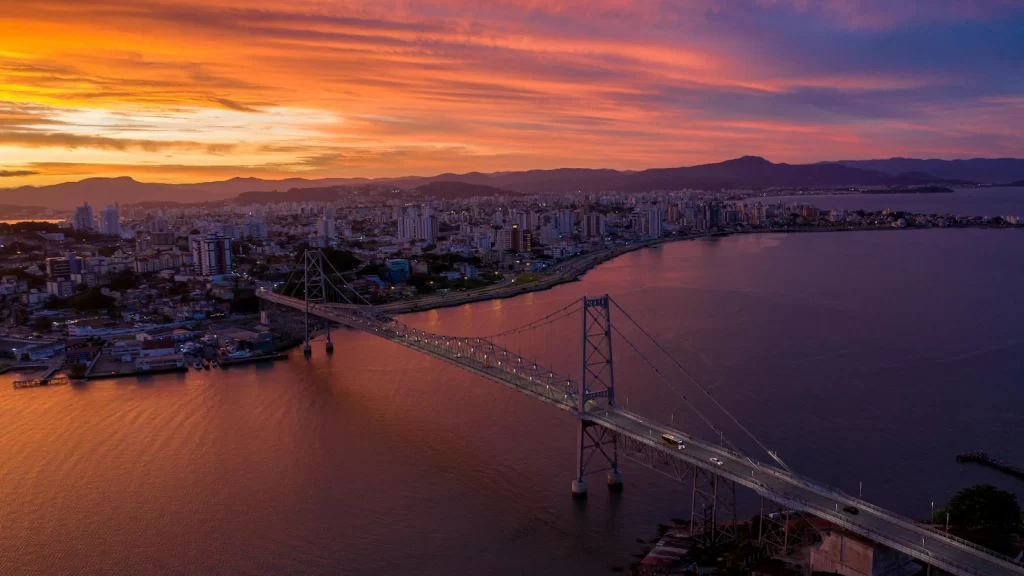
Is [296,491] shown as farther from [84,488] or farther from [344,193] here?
[344,193]

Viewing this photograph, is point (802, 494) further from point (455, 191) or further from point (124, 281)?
point (455, 191)

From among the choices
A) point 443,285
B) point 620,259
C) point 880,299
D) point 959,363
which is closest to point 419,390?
point 959,363

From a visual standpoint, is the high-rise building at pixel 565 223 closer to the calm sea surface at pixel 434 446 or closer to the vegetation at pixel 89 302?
the calm sea surface at pixel 434 446

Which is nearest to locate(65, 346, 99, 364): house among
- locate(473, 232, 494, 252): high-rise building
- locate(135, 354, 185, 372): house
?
locate(135, 354, 185, 372): house

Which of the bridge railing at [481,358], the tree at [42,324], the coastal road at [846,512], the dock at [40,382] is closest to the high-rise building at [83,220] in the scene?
the tree at [42,324]

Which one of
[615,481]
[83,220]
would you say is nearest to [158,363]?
[615,481]

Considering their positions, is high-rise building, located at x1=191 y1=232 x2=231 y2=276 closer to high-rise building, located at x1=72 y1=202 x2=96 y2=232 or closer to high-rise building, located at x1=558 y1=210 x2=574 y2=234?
high-rise building, located at x1=558 y1=210 x2=574 y2=234
